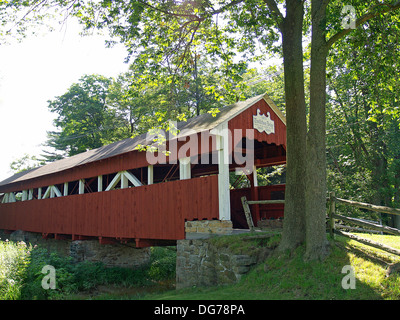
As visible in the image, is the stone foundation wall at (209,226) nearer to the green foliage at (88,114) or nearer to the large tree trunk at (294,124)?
the large tree trunk at (294,124)

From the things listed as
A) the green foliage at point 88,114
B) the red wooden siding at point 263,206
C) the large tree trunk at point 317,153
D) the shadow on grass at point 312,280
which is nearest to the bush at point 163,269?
the red wooden siding at point 263,206

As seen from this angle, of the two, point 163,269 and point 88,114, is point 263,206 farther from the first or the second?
point 88,114

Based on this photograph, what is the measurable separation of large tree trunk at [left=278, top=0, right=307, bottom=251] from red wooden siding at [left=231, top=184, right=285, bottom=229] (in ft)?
14.2

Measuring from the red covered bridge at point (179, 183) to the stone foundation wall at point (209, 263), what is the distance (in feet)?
2.32

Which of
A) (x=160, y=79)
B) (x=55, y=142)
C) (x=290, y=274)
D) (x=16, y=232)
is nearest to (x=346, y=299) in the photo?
(x=290, y=274)

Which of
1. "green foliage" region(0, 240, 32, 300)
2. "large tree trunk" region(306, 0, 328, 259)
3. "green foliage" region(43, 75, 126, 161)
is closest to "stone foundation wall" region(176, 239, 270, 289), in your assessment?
"large tree trunk" region(306, 0, 328, 259)

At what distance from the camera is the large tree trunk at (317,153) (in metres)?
6.24

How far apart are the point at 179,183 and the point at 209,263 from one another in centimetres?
255

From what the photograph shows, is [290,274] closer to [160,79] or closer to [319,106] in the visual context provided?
[319,106]

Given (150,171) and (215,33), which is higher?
(215,33)

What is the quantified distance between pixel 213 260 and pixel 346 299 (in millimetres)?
3340

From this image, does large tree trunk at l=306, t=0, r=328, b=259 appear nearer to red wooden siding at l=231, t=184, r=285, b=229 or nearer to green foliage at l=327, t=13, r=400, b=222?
red wooden siding at l=231, t=184, r=285, b=229

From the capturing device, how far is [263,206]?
11.8 meters

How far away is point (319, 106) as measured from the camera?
6.55 metres
